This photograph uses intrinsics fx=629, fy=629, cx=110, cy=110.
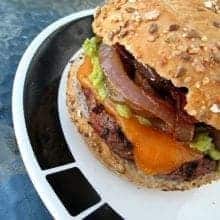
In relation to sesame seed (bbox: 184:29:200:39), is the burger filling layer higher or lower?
lower

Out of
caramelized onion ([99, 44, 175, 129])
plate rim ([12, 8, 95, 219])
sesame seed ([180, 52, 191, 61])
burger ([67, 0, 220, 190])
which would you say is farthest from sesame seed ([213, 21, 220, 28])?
plate rim ([12, 8, 95, 219])

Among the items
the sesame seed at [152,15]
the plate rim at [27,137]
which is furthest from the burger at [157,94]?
the plate rim at [27,137]

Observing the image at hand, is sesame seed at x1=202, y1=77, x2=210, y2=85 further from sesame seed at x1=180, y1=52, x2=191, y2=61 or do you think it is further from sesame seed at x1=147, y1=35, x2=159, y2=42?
sesame seed at x1=147, y1=35, x2=159, y2=42

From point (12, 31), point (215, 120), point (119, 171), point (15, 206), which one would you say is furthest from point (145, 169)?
point (12, 31)

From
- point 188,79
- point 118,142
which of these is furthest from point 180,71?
point 118,142

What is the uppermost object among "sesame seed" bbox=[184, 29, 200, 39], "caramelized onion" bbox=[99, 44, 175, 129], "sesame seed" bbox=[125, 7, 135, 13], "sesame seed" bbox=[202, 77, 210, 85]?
"sesame seed" bbox=[125, 7, 135, 13]

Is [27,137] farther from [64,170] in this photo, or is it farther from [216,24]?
[216,24]

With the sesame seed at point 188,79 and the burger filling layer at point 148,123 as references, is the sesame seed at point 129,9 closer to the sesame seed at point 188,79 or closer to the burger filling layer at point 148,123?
the burger filling layer at point 148,123
